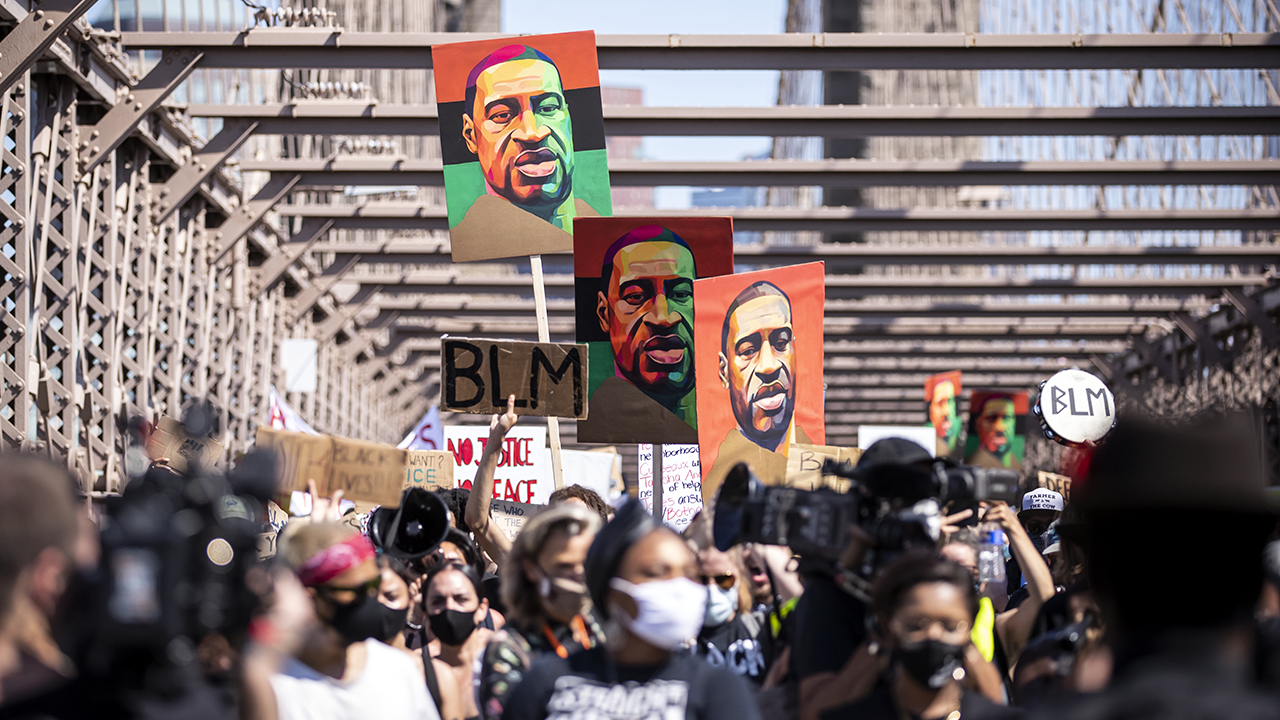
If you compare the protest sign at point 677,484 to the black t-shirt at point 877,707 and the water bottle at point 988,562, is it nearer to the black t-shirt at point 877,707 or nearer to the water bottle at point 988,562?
the water bottle at point 988,562

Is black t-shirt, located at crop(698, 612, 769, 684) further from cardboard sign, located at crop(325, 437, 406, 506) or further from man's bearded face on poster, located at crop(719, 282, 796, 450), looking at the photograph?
man's bearded face on poster, located at crop(719, 282, 796, 450)

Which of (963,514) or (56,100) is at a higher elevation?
(56,100)

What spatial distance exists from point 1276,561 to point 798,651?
1.70 meters

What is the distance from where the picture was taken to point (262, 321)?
19.3 metres

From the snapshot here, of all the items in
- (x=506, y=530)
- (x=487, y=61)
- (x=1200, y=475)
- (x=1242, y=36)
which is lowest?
(x=506, y=530)

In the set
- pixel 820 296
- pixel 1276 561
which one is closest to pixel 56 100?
pixel 820 296

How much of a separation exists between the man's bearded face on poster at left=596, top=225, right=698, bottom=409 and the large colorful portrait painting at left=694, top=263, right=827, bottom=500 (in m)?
0.37

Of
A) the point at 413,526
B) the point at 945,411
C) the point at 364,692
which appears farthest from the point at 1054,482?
the point at 945,411

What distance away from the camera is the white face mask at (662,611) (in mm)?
3271

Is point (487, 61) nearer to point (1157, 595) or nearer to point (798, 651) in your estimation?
point (798, 651)

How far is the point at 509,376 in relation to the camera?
22.5 ft

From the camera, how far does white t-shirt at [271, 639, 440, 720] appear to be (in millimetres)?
3494

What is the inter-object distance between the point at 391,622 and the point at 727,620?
48.1 inches

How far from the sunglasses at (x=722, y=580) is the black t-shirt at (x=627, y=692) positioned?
4.82 ft
